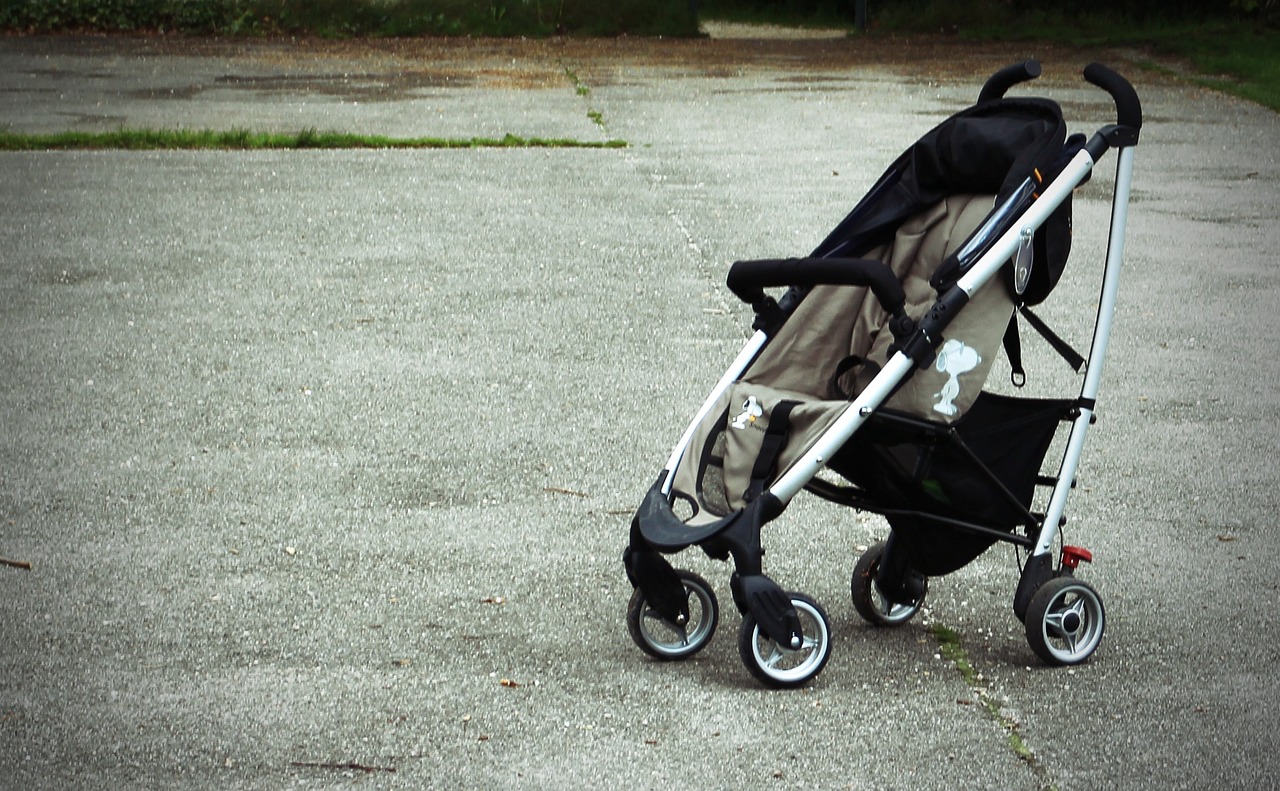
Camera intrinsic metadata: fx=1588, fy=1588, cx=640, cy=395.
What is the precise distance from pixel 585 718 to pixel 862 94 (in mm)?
13663

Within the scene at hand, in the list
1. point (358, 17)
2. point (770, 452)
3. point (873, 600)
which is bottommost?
point (358, 17)

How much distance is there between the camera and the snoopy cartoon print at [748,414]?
418 centimetres

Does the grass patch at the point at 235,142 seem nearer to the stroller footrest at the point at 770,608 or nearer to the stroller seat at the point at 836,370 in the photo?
the stroller seat at the point at 836,370

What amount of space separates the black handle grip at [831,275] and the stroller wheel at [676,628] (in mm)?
836

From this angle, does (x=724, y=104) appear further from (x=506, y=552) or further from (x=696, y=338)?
(x=506, y=552)

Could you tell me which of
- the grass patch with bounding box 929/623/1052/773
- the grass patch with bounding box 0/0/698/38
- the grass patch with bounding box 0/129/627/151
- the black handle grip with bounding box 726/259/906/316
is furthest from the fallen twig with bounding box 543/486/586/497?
the grass patch with bounding box 0/0/698/38

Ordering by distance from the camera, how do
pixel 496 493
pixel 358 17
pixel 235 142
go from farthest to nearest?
pixel 358 17
pixel 235 142
pixel 496 493

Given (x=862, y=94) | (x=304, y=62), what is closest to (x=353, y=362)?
(x=862, y=94)

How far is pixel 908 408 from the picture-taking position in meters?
4.16

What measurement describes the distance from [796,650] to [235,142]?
1039 cm

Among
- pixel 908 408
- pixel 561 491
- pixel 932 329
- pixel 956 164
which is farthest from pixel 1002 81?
pixel 561 491

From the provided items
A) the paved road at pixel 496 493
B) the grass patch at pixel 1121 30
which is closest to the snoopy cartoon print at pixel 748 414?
the paved road at pixel 496 493

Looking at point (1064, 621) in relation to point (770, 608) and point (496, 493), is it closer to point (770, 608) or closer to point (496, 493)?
point (770, 608)

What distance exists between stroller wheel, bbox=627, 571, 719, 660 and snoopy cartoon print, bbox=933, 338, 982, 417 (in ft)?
2.67
